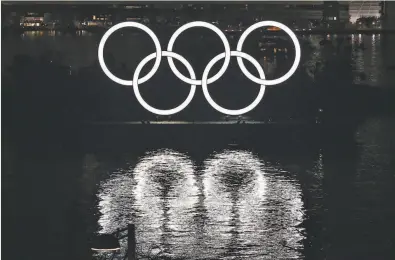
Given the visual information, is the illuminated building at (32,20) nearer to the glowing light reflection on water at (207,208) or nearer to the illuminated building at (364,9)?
the illuminated building at (364,9)

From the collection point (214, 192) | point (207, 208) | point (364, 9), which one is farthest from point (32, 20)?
point (207, 208)

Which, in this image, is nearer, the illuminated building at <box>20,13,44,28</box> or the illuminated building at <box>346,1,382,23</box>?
the illuminated building at <box>346,1,382,23</box>

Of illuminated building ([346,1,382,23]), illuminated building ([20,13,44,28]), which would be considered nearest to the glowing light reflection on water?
illuminated building ([346,1,382,23])

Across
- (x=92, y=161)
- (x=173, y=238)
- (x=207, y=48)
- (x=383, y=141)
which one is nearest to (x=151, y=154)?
(x=92, y=161)

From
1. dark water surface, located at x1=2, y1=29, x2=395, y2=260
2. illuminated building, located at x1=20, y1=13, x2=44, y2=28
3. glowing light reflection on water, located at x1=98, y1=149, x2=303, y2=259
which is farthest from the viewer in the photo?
illuminated building, located at x1=20, y1=13, x2=44, y2=28

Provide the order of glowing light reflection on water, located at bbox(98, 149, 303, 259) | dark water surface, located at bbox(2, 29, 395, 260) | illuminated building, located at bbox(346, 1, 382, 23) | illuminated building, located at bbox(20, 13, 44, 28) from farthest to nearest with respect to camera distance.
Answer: illuminated building, located at bbox(20, 13, 44, 28) → illuminated building, located at bbox(346, 1, 382, 23) → dark water surface, located at bbox(2, 29, 395, 260) → glowing light reflection on water, located at bbox(98, 149, 303, 259)

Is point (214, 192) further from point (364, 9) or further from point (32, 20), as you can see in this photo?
point (32, 20)

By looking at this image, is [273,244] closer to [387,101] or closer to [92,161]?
[92,161]

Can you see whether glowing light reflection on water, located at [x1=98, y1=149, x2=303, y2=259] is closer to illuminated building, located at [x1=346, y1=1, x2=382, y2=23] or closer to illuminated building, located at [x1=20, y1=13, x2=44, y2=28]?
illuminated building, located at [x1=346, y1=1, x2=382, y2=23]

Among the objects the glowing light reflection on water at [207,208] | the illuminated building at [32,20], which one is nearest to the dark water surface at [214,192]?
the glowing light reflection on water at [207,208]
